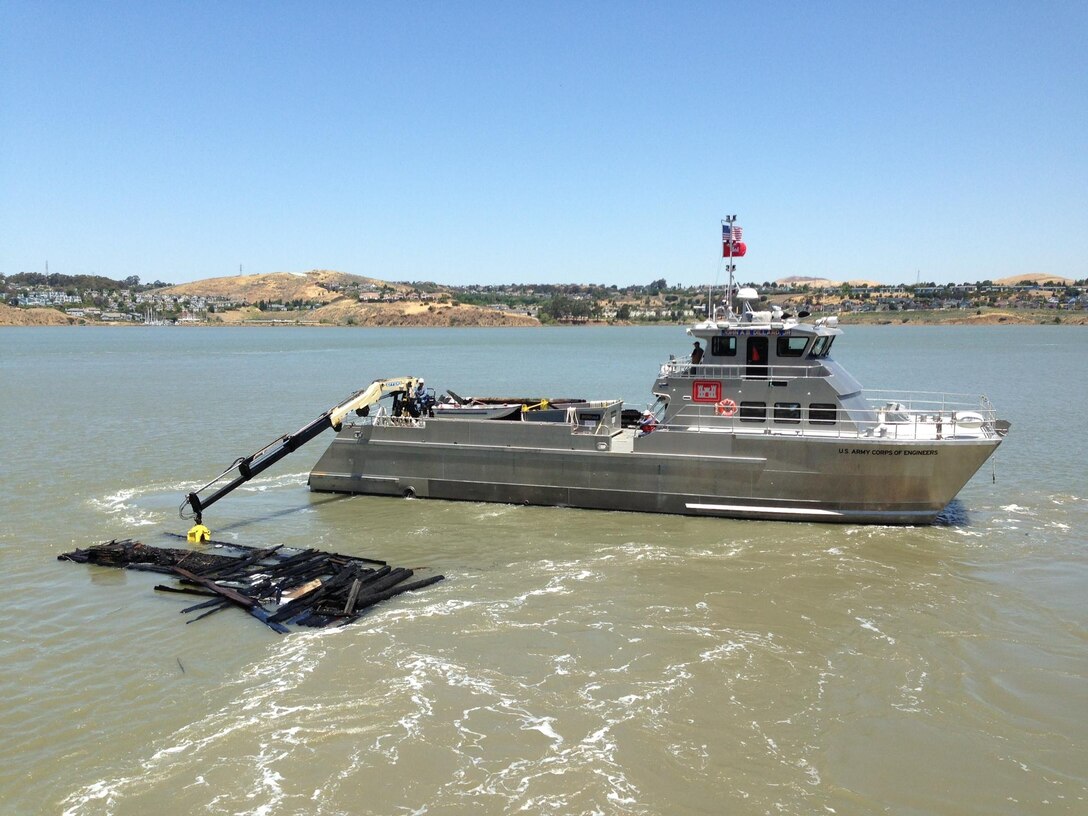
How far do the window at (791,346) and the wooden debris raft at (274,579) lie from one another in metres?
10.0

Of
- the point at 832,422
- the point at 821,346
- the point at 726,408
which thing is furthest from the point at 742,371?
the point at 832,422

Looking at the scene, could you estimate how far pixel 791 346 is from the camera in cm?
1877

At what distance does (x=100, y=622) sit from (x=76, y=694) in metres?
2.67

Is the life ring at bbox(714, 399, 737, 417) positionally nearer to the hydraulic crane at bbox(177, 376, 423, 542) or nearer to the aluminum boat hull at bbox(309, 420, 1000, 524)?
the aluminum boat hull at bbox(309, 420, 1000, 524)

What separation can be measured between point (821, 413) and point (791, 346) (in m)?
1.78

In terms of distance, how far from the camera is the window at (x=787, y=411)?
18.5 m

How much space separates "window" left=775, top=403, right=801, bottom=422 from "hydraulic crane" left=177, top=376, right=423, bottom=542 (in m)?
10.1

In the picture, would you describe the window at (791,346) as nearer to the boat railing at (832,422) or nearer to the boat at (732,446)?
the boat at (732,446)

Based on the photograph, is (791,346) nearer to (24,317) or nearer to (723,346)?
(723,346)

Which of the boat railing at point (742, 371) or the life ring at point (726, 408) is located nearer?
the boat railing at point (742, 371)

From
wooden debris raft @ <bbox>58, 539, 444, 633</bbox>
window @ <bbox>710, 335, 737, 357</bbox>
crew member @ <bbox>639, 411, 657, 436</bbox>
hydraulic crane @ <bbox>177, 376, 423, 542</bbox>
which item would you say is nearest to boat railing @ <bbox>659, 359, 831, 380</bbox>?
window @ <bbox>710, 335, 737, 357</bbox>

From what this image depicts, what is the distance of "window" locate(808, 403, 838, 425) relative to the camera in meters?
18.3

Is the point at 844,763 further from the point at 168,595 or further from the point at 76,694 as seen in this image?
the point at 168,595

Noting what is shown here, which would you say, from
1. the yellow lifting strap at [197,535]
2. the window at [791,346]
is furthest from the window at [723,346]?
the yellow lifting strap at [197,535]
